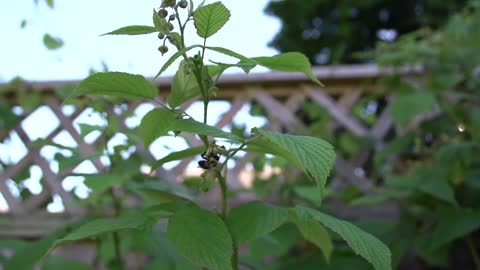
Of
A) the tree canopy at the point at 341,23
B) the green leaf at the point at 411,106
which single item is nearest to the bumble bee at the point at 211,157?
the green leaf at the point at 411,106

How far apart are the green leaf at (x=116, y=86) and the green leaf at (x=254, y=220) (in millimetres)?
220

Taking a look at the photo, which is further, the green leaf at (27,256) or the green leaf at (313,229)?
the green leaf at (27,256)

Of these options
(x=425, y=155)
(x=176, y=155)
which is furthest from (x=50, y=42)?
(x=425, y=155)

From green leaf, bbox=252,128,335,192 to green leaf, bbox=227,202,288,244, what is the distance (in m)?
0.15

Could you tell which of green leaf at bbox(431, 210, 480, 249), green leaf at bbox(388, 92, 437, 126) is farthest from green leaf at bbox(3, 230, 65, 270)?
green leaf at bbox(388, 92, 437, 126)

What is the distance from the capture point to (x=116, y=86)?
715 millimetres

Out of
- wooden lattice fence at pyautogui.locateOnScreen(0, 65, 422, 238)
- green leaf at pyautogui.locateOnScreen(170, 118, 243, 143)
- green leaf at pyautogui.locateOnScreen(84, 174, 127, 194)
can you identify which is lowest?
wooden lattice fence at pyautogui.locateOnScreen(0, 65, 422, 238)

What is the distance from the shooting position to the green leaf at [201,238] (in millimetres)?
668

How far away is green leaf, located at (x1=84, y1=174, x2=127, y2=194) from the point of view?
1.07 m

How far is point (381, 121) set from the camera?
8.33 ft

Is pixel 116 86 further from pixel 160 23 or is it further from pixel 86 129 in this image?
pixel 86 129

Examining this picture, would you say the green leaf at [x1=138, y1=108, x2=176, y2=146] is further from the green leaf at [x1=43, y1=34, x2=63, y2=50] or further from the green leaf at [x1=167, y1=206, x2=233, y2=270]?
the green leaf at [x1=43, y1=34, x2=63, y2=50]

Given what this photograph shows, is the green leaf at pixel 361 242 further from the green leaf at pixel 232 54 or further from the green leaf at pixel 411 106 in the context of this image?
the green leaf at pixel 411 106

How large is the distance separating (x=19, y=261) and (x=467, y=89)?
188 cm
